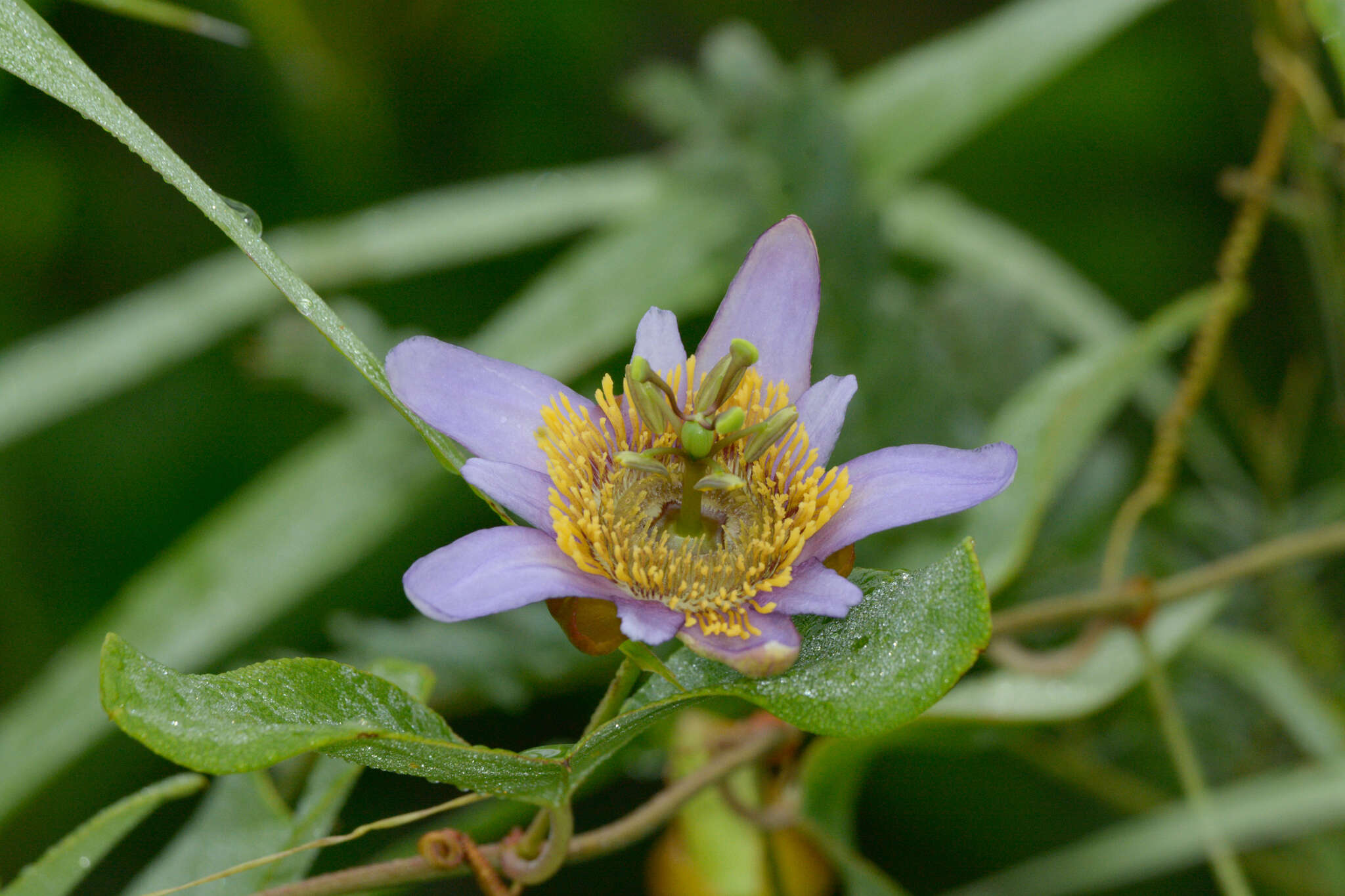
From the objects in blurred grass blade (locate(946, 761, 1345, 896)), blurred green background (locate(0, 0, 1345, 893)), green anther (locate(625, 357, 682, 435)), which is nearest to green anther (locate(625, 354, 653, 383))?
green anther (locate(625, 357, 682, 435))

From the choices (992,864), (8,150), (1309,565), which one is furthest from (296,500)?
(1309,565)

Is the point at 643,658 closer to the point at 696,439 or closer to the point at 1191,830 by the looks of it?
the point at 696,439

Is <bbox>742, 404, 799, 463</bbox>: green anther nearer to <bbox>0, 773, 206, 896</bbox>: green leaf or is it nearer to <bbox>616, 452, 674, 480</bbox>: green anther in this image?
<bbox>616, 452, 674, 480</bbox>: green anther

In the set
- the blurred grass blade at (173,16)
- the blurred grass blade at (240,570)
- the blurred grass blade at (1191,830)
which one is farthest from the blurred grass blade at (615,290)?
the blurred grass blade at (1191,830)

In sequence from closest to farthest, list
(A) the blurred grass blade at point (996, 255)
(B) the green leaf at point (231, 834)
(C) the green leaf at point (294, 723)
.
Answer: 1. (C) the green leaf at point (294, 723)
2. (B) the green leaf at point (231, 834)
3. (A) the blurred grass blade at point (996, 255)

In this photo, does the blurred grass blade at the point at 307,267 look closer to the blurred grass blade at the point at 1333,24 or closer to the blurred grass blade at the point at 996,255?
the blurred grass blade at the point at 996,255
